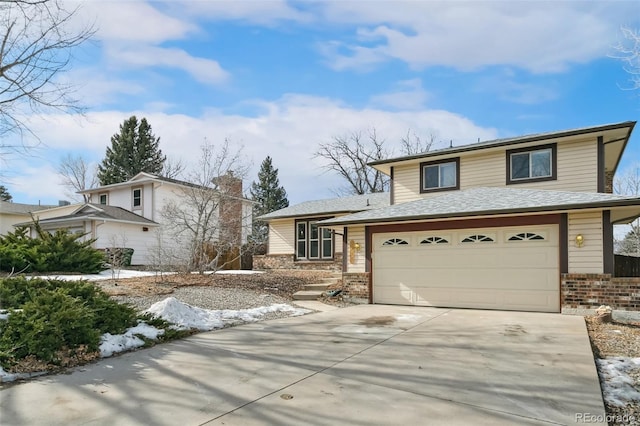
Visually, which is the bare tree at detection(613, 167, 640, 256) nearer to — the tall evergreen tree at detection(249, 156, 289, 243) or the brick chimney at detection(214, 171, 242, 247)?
the brick chimney at detection(214, 171, 242, 247)

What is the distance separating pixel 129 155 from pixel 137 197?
12695mm

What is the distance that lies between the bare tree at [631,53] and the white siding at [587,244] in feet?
10.3

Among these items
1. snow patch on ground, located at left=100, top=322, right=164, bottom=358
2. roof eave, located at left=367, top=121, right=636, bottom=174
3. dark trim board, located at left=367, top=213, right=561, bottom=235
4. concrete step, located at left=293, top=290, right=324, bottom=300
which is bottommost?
concrete step, located at left=293, top=290, right=324, bottom=300

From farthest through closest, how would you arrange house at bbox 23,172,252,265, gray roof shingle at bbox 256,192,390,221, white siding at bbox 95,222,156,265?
white siding at bbox 95,222,156,265
gray roof shingle at bbox 256,192,390,221
house at bbox 23,172,252,265

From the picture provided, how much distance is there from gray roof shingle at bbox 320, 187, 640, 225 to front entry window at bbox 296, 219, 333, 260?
273 inches

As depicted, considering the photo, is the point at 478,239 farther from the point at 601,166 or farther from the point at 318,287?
the point at 318,287

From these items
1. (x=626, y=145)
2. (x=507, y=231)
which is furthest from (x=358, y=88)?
(x=626, y=145)

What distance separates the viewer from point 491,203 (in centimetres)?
1023

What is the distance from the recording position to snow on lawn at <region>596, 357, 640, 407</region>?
13.0 feet

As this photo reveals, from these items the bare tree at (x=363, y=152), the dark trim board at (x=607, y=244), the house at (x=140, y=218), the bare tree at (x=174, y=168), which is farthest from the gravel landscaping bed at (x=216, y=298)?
the bare tree at (x=363, y=152)

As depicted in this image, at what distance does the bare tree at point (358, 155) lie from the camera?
32.5 metres

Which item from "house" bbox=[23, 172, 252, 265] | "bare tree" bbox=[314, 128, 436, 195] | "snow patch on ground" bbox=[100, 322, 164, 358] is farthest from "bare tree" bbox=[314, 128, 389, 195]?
"snow patch on ground" bbox=[100, 322, 164, 358]

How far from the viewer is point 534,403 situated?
12.4 feet

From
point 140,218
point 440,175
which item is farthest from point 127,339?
point 140,218
